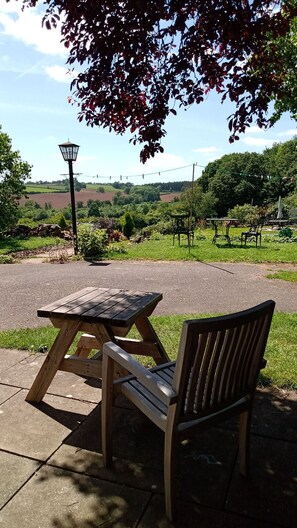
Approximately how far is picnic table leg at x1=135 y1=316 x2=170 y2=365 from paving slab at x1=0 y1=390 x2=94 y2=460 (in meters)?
0.66

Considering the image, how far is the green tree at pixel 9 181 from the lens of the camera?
16266 mm

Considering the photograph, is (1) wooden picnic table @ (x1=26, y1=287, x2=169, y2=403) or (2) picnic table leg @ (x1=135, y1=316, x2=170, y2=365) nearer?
(1) wooden picnic table @ (x1=26, y1=287, x2=169, y2=403)

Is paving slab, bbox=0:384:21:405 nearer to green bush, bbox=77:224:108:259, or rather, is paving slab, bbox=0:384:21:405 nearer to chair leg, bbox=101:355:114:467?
chair leg, bbox=101:355:114:467

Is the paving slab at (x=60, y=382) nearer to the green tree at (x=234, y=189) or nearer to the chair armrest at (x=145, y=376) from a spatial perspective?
the chair armrest at (x=145, y=376)

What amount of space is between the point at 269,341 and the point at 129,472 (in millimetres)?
2497

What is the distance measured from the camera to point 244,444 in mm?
2016

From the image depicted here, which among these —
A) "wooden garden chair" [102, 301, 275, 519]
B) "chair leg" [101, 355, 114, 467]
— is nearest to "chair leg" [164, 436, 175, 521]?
"wooden garden chair" [102, 301, 275, 519]

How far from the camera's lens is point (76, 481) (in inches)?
76.5

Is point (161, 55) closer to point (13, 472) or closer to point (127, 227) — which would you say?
point (13, 472)

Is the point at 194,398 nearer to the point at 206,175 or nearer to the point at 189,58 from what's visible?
the point at 189,58

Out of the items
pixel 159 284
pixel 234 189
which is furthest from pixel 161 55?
pixel 234 189

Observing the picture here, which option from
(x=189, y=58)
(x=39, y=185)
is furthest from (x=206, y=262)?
(x=39, y=185)

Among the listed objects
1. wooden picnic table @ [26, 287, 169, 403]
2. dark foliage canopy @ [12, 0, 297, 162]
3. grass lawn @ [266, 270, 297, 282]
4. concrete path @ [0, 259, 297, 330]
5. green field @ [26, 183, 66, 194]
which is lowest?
concrete path @ [0, 259, 297, 330]

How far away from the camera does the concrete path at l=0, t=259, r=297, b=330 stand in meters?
5.72
